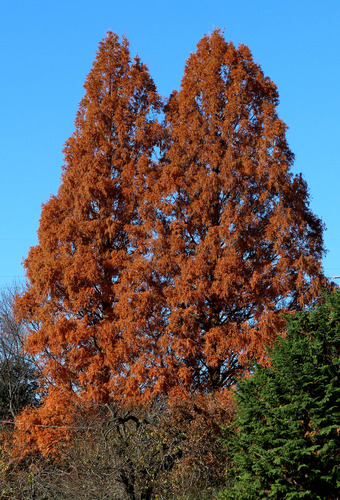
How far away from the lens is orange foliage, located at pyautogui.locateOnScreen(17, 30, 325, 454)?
56.8 feet

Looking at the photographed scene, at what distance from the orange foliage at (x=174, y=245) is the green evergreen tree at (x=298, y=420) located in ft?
19.8

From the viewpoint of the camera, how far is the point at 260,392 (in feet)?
35.7

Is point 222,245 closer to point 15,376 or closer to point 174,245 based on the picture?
point 174,245

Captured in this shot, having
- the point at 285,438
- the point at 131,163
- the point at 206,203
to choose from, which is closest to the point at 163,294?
the point at 206,203

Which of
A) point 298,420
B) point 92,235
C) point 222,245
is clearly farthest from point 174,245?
point 298,420

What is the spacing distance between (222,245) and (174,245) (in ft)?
4.55

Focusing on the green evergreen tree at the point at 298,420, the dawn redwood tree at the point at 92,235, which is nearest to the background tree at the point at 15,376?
the dawn redwood tree at the point at 92,235

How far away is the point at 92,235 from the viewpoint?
63.7ft

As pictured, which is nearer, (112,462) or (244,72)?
(112,462)

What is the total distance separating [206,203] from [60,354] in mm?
5734

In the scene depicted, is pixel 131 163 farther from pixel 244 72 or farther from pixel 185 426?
pixel 185 426

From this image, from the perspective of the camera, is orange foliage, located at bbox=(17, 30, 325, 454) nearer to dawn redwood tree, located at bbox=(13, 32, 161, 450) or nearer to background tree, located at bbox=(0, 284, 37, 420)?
dawn redwood tree, located at bbox=(13, 32, 161, 450)

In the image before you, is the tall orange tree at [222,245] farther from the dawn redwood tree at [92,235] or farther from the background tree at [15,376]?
the background tree at [15,376]

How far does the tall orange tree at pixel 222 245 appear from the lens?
17.1 metres
